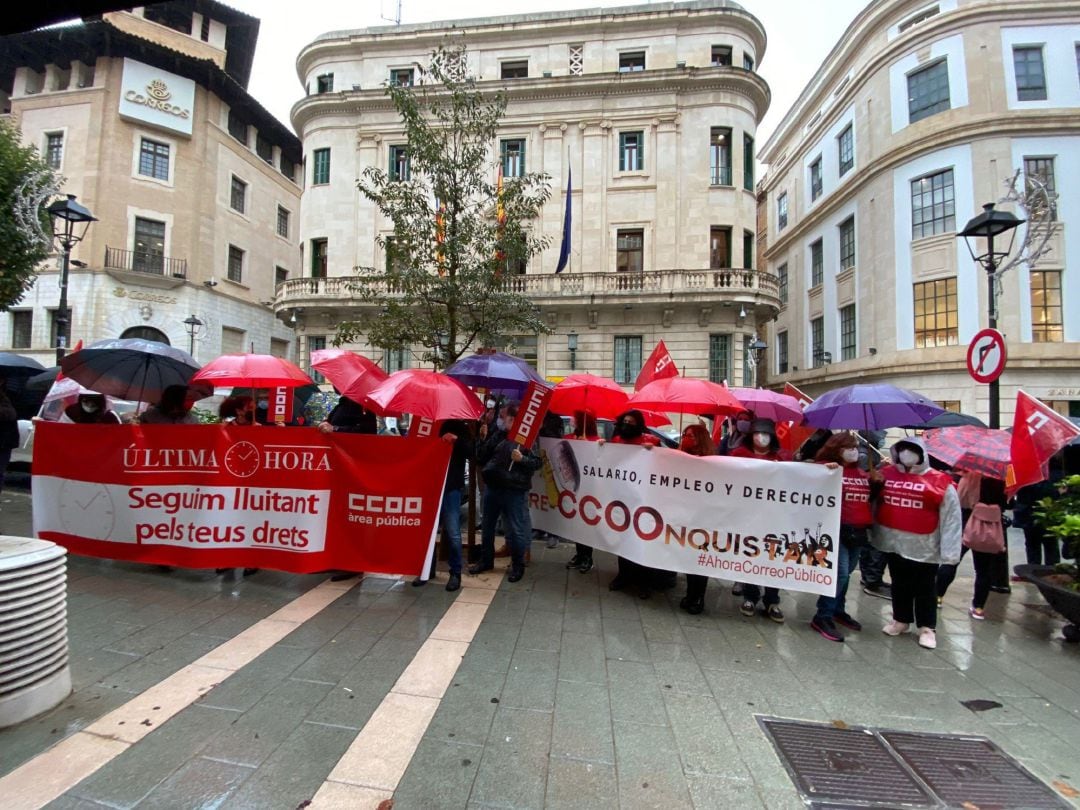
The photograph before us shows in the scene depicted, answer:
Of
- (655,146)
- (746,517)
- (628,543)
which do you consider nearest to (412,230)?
(628,543)

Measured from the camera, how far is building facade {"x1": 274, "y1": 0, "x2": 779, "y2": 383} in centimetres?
2284

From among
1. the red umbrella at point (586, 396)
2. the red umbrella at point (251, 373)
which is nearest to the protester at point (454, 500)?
the red umbrella at point (586, 396)

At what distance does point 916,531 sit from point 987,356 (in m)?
3.68

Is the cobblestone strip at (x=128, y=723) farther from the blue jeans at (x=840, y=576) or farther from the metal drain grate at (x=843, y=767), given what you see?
the blue jeans at (x=840, y=576)

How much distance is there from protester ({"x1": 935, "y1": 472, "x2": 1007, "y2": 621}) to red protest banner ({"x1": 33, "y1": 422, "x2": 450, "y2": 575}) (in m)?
5.46

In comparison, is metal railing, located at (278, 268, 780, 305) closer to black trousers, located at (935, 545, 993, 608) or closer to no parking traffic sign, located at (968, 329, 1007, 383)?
no parking traffic sign, located at (968, 329, 1007, 383)

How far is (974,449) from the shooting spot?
5.53 metres

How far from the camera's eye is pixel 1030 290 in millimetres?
20188

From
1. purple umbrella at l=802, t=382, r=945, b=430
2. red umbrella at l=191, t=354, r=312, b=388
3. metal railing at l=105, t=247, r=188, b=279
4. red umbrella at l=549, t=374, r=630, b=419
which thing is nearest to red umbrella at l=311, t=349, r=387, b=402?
red umbrella at l=191, t=354, r=312, b=388

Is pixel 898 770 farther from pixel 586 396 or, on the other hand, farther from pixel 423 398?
pixel 586 396

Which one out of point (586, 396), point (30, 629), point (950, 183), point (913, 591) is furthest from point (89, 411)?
point (950, 183)

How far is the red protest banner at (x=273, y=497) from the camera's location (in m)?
5.31

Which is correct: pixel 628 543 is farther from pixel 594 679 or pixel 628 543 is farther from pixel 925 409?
pixel 925 409

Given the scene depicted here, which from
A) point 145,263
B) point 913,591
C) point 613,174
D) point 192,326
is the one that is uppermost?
point 613,174
